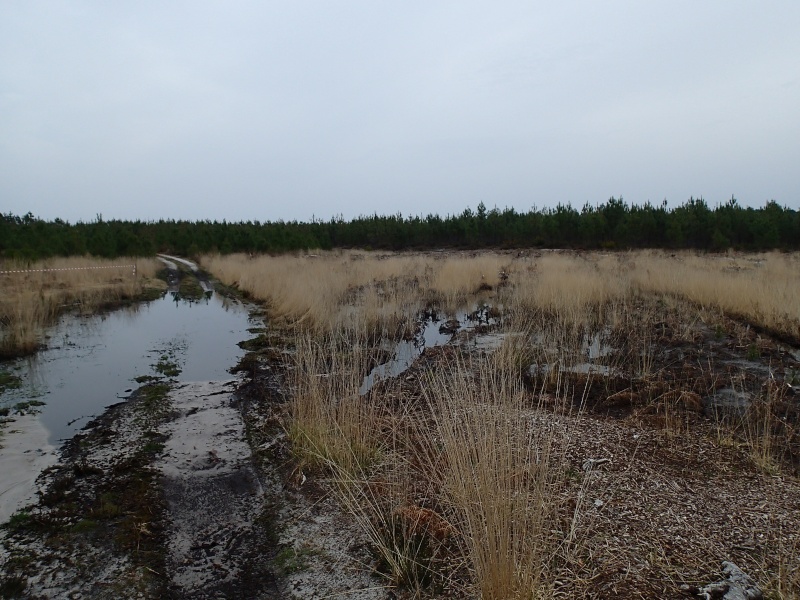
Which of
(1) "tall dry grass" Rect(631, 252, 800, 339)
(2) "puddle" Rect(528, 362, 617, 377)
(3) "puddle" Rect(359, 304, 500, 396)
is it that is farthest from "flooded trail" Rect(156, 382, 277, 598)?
(1) "tall dry grass" Rect(631, 252, 800, 339)

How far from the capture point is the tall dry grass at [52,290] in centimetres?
1011

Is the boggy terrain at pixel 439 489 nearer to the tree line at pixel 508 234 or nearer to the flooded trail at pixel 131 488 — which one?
the flooded trail at pixel 131 488


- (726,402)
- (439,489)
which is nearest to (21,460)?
(439,489)

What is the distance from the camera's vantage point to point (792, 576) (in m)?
2.70

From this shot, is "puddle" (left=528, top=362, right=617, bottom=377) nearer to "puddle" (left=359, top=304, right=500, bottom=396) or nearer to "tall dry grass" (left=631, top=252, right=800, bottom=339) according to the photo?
"puddle" (left=359, top=304, right=500, bottom=396)

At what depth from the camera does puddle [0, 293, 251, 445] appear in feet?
22.5

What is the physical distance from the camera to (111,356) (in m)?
9.62

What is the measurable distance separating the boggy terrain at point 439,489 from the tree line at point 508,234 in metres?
20.7

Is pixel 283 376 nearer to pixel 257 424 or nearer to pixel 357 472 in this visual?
pixel 257 424

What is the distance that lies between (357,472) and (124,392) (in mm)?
4816

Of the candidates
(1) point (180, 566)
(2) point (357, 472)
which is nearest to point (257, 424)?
(2) point (357, 472)

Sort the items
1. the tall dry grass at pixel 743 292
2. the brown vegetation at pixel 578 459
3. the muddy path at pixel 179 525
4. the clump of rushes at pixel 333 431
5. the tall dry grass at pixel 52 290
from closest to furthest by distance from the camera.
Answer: the brown vegetation at pixel 578 459 < the muddy path at pixel 179 525 < the clump of rushes at pixel 333 431 < the tall dry grass at pixel 743 292 < the tall dry grass at pixel 52 290

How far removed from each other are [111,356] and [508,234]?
122 feet

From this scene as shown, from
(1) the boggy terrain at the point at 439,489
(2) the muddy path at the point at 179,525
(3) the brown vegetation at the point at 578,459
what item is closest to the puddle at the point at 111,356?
(1) the boggy terrain at the point at 439,489
